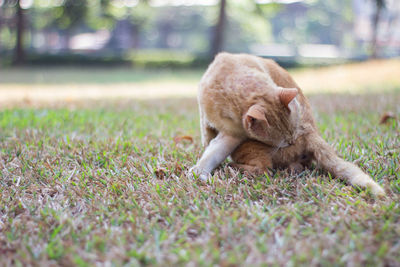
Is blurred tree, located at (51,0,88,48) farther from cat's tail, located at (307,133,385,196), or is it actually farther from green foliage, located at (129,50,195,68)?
cat's tail, located at (307,133,385,196)

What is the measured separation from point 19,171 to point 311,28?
39422 millimetres

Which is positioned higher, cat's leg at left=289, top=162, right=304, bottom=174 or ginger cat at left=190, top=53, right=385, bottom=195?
ginger cat at left=190, top=53, right=385, bottom=195

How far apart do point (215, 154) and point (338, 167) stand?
2.25ft

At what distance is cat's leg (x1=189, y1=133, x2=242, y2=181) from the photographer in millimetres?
1979

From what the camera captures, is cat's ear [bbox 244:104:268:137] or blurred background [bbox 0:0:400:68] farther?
blurred background [bbox 0:0:400:68]

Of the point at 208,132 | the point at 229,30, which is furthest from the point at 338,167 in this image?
the point at 229,30

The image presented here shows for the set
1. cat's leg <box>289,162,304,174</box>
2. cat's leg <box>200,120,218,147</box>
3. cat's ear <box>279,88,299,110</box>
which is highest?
cat's ear <box>279,88,299,110</box>

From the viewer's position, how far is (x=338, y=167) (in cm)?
186

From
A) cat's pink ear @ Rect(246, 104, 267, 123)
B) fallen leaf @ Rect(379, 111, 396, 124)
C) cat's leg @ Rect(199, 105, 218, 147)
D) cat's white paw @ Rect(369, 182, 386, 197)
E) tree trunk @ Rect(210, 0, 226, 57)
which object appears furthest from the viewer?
tree trunk @ Rect(210, 0, 226, 57)

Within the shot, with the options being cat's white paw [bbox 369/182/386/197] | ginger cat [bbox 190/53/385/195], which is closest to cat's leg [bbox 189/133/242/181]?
ginger cat [bbox 190/53/385/195]

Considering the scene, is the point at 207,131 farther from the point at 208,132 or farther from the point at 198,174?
the point at 198,174

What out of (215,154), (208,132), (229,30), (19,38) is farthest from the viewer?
(229,30)

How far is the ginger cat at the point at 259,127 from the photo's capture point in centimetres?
188

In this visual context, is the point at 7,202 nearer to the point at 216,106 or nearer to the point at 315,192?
the point at 216,106
